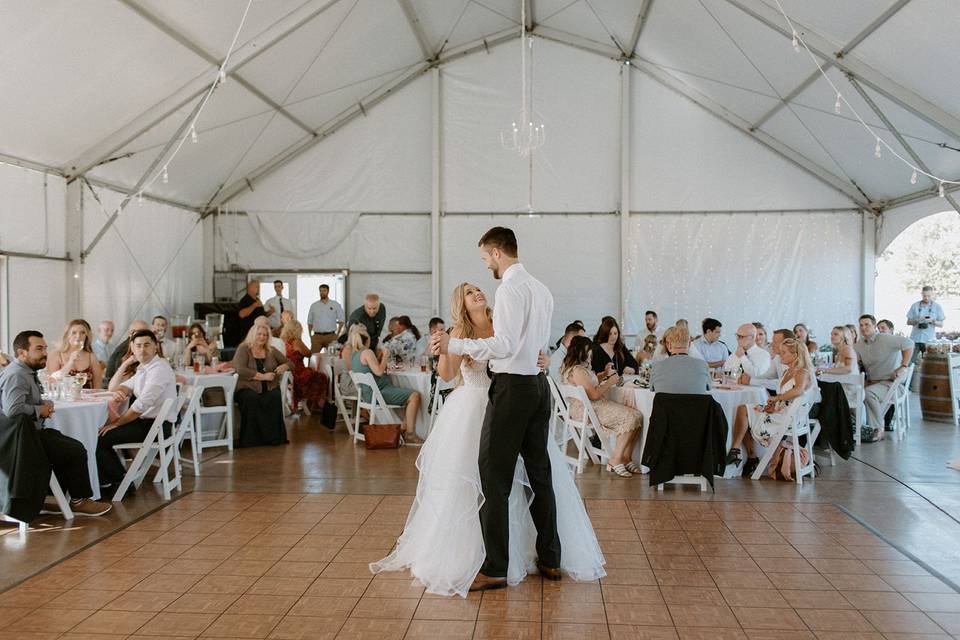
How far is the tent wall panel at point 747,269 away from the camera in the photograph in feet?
41.4

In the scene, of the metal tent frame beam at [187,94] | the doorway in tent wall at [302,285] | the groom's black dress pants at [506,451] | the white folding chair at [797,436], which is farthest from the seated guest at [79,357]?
the doorway in tent wall at [302,285]

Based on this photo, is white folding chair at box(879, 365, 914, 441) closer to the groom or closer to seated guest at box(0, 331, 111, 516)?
the groom

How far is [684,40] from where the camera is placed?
10648mm

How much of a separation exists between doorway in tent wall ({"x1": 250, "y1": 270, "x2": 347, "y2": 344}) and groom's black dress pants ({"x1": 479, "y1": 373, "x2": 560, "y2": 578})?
974 centimetres

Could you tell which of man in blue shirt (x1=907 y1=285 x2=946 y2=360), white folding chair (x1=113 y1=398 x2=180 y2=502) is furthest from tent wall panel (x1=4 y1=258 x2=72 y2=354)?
man in blue shirt (x1=907 y1=285 x2=946 y2=360)

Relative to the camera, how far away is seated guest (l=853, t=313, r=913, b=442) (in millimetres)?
8258

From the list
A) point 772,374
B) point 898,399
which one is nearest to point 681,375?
point 772,374

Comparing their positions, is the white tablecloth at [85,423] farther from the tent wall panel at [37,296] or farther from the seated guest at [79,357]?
the tent wall panel at [37,296]

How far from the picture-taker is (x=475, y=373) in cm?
389

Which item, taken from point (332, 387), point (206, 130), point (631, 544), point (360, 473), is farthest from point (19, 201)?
point (631, 544)

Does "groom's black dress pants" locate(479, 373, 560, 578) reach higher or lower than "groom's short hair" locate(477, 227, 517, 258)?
lower

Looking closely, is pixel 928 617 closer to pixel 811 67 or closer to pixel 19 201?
pixel 811 67

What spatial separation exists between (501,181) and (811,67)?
5.22m

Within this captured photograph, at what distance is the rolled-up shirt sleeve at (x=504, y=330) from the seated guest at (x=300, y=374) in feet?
21.3
